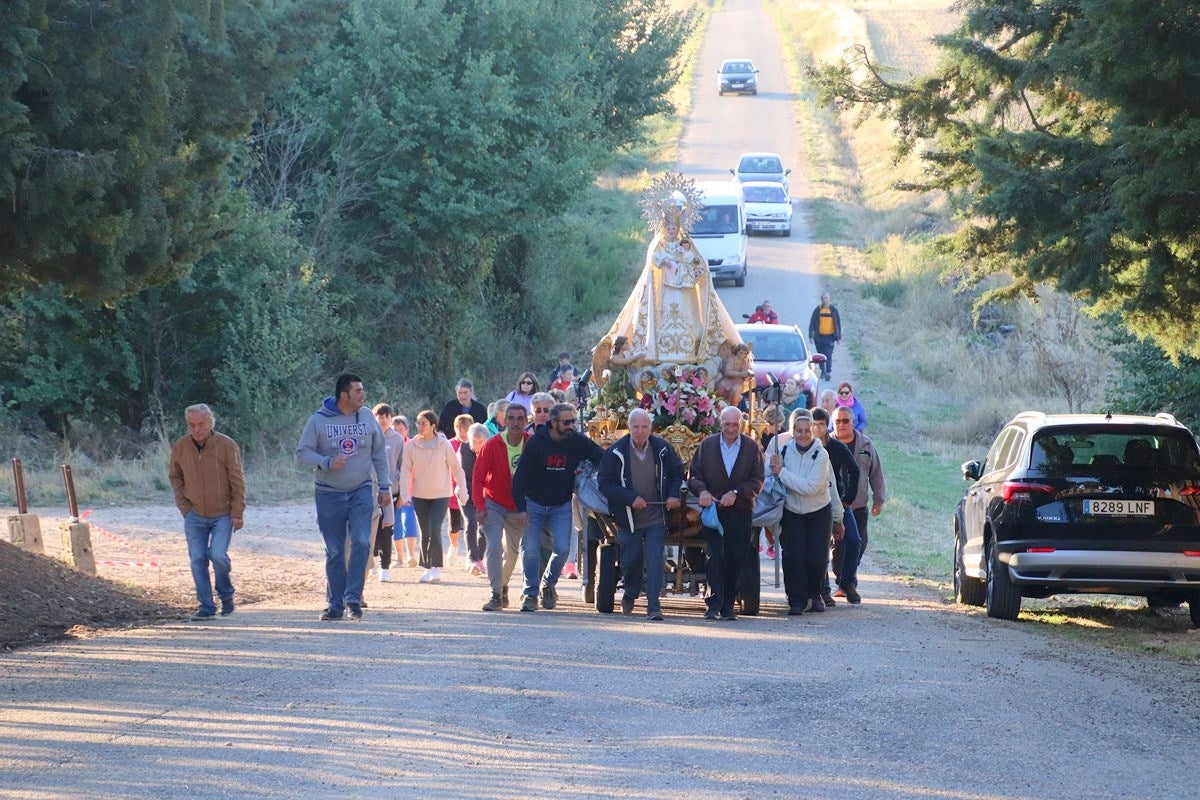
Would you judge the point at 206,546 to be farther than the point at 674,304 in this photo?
No

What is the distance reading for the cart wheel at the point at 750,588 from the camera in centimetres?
1380

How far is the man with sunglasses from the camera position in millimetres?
13461

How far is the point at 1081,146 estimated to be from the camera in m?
12.4

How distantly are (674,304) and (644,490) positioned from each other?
8.65 feet

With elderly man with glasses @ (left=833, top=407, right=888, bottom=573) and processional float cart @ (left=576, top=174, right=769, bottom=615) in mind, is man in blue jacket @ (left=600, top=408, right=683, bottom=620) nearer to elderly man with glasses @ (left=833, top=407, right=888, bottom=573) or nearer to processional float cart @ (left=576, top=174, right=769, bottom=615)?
processional float cart @ (left=576, top=174, right=769, bottom=615)

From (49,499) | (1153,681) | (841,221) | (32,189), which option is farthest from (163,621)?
(841,221)

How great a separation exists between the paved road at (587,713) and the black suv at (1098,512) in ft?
2.39

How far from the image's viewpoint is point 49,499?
22.0m

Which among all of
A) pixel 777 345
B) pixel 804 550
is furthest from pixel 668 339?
pixel 777 345

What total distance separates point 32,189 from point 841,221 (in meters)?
42.6

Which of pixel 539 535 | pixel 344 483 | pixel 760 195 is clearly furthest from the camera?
pixel 760 195

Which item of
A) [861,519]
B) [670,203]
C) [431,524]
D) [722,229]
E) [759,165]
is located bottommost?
[861,519]

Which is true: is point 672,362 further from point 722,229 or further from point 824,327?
point 722,229

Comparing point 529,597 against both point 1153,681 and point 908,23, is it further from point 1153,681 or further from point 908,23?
point 908,23
